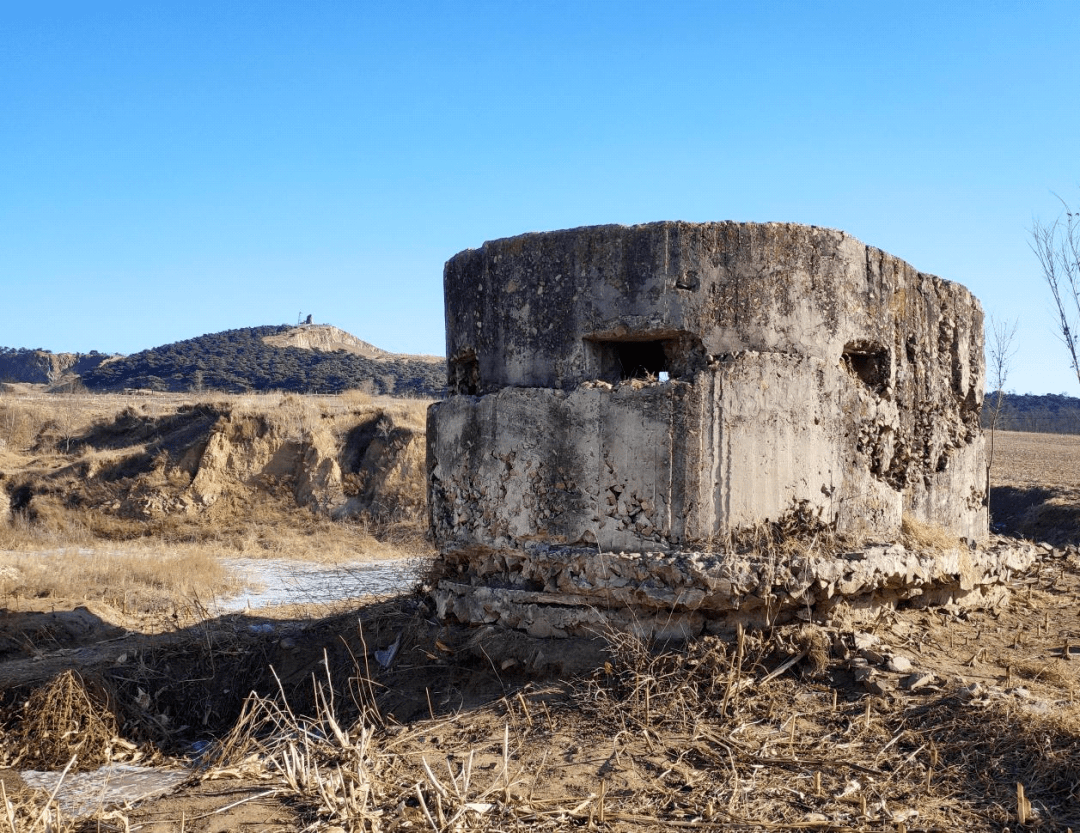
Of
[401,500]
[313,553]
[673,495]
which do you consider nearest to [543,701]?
[673,495]

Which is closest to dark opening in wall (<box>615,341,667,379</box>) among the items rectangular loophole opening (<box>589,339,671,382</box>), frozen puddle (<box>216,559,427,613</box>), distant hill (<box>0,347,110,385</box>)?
rectangular loophole opening (<box>589,339,671,382</box>)

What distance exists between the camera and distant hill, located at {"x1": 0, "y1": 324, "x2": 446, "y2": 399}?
37625mm

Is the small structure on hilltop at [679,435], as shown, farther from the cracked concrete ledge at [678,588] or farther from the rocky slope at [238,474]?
the rocky slope at [238,474]

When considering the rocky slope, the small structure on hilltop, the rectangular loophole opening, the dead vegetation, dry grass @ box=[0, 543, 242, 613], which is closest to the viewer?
the small structure on hilltop

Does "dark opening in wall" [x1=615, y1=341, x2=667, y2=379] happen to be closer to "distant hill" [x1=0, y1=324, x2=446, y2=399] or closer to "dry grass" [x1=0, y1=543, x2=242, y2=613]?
"dry grass" [x1=0, y1=543, x2=242, y2=613]

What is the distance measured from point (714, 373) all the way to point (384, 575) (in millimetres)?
7186

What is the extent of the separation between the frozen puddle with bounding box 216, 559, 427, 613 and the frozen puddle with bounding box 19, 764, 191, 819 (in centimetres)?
337

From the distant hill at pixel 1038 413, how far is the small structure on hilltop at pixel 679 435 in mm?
29525

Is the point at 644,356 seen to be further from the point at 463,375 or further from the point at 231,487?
the point at 231,487

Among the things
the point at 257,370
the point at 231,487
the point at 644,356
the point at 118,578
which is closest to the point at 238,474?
the point at 231,487

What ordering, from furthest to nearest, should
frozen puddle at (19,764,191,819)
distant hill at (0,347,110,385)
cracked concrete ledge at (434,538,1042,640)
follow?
distant hill at (0,347,110,385)
cracked concrete ledge at (434,538,1042,640)
frozen puddle at (19,764,191,819)

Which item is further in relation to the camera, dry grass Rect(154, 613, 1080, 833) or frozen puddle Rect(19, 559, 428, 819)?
frozen puddle Rect(19, 559, 428, 819)

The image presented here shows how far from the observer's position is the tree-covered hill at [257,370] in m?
37.4

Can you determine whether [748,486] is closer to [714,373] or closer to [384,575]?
[714,373]
